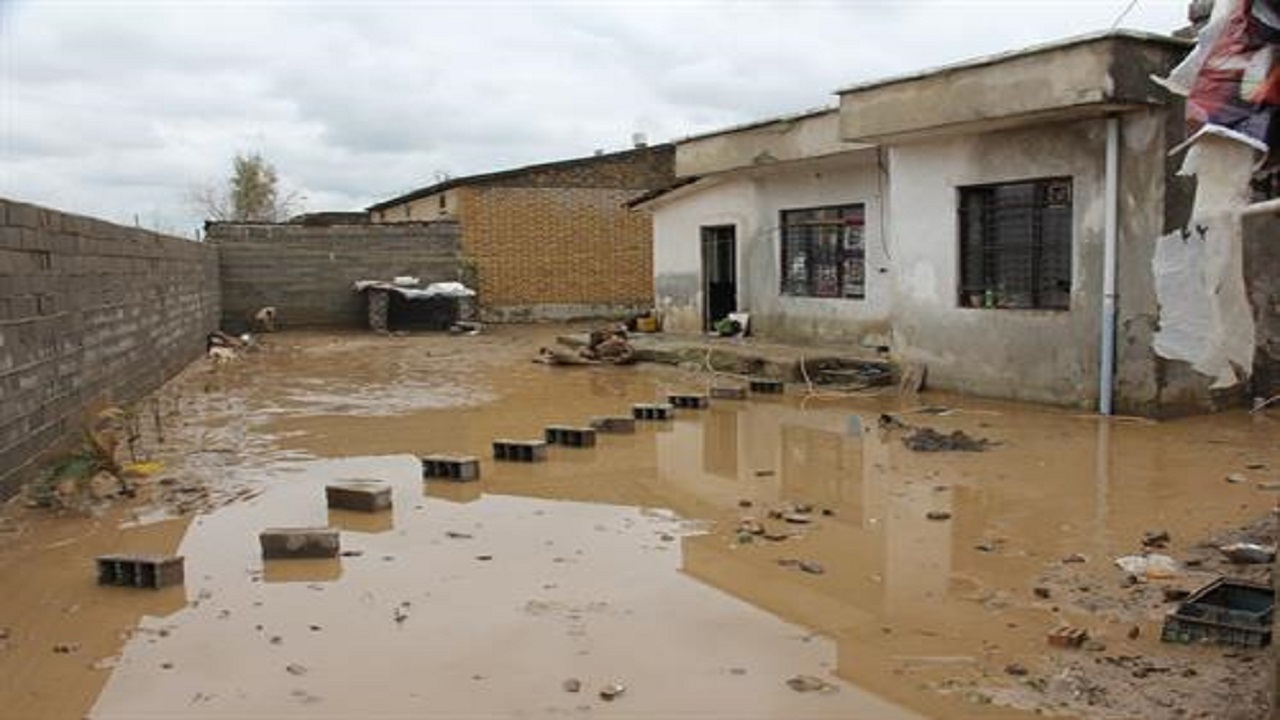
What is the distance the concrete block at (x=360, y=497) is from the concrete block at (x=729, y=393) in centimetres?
620

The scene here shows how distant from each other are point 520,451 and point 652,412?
2.53m

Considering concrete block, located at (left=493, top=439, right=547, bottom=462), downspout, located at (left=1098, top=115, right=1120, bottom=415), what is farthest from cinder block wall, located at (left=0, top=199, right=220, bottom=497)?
downspout, located at (left=1098, top=115, right=1120, bottom=415)

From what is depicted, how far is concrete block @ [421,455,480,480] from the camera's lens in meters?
8.29

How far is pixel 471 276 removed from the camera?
27.7 m

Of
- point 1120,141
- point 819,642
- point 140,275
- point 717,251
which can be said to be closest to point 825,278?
point 717,251

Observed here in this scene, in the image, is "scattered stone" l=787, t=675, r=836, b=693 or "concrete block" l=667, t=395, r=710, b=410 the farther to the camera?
"concrete block" l=667, t=395, r=710, b=410

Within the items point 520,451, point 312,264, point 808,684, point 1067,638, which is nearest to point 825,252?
point 520,451

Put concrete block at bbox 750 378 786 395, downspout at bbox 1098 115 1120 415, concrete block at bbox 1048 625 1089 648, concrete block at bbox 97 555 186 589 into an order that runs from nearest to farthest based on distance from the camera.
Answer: concrete block at bbox 1048 625 1089 648
concrete block at bbox 97 555 186 589
downspout at bbox 1098 115 1120 415
concrete block at bbox 750 378 786 395

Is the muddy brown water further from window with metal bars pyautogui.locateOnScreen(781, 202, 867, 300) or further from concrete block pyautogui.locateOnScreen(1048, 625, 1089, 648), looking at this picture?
window with metal bars pyautogui.locateOnScreen(781, 202, 867, 300)

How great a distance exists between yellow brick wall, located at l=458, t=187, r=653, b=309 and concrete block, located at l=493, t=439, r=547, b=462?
1928 centimetres

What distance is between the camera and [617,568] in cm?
584

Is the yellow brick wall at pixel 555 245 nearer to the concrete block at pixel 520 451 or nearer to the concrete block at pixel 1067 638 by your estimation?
the concrete block at pixel 520 451

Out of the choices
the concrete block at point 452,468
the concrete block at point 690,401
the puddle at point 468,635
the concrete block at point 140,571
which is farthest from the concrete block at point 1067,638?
the concrete block at point 690,401

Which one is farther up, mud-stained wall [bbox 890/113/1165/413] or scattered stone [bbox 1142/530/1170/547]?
mud-stained wall [bbox 890/113/1165/413]
